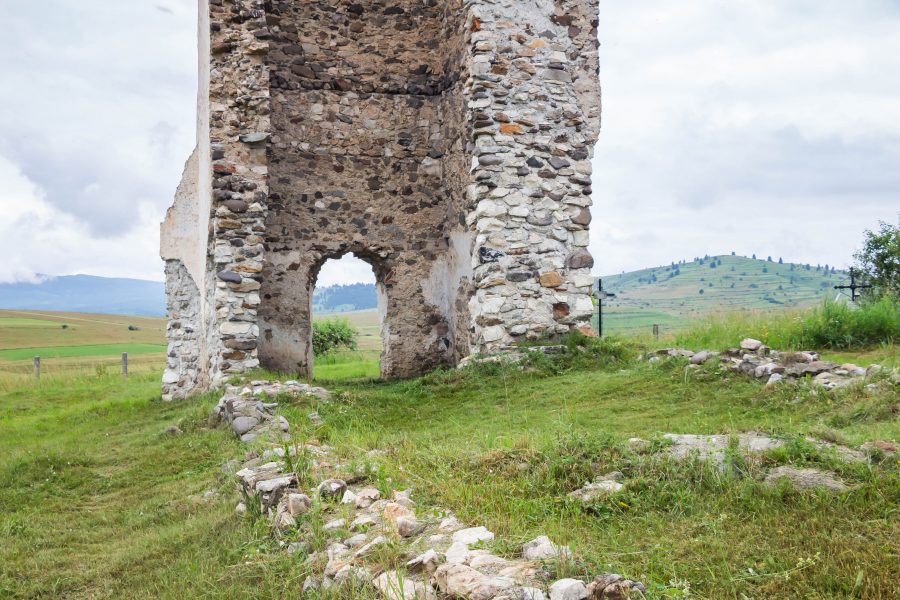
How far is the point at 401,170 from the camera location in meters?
12.0


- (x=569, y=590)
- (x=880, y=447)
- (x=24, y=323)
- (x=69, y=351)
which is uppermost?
(x=880, y=447)

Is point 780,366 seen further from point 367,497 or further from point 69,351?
point 69,351

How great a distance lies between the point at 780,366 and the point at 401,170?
21.2 feet

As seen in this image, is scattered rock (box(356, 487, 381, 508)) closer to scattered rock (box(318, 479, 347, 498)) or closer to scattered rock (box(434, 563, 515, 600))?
scattered rock (box(318, 479, 347, 498))

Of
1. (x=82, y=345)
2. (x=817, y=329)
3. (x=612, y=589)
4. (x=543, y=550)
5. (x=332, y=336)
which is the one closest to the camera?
(x=612, y=589)

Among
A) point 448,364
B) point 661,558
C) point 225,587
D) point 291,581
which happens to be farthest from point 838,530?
point 448,364

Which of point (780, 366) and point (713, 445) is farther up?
point (780, 366)

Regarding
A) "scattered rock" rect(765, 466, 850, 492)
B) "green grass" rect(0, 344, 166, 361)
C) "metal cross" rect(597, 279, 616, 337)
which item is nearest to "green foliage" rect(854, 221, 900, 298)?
"metal cross" rect(597, 279, 616, 337)

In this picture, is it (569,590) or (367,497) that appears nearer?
(569,590)

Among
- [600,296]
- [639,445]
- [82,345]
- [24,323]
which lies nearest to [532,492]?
[639,445]

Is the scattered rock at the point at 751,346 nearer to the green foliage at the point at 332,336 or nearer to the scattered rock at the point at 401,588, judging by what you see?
the scattered rock at the point at 401,588

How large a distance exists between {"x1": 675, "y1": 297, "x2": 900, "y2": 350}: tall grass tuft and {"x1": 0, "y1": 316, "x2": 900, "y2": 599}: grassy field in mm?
417

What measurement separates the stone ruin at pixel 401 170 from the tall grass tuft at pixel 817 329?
1.88 meters

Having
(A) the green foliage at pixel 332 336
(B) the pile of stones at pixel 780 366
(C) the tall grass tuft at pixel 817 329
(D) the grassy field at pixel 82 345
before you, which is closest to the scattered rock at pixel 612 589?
(B) the pile of stones at pixel 780 366
